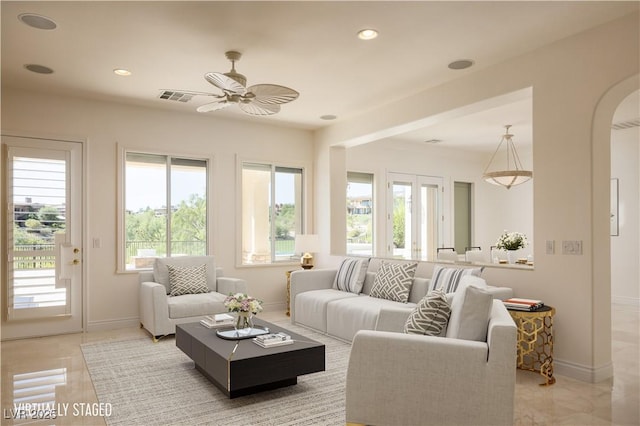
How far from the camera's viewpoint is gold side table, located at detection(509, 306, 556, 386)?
355 cm

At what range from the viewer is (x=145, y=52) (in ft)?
13.1

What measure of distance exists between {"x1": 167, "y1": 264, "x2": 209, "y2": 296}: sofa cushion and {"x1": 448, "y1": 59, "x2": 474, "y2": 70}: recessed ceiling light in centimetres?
374

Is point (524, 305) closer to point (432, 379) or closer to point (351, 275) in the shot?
point (432, 379)

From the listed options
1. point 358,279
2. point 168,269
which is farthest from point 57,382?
point 358,279

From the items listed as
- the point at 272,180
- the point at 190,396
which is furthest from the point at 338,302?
the point at 272,180

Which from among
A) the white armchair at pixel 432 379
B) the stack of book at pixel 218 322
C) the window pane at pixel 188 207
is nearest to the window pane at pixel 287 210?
the window pane at pixel 188 207

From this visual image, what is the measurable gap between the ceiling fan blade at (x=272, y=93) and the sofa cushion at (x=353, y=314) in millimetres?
2170

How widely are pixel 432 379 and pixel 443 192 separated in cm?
677

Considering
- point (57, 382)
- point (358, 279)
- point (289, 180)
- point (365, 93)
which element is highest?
point (365, 93)

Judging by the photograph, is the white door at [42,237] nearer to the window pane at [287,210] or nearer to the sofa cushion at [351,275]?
the window pane at [287,210]

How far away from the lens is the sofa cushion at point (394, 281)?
4684 millimetres

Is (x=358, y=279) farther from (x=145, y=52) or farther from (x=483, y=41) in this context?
(x=145, y=52)

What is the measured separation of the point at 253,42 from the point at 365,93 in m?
1.82

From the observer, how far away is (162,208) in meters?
6.01
